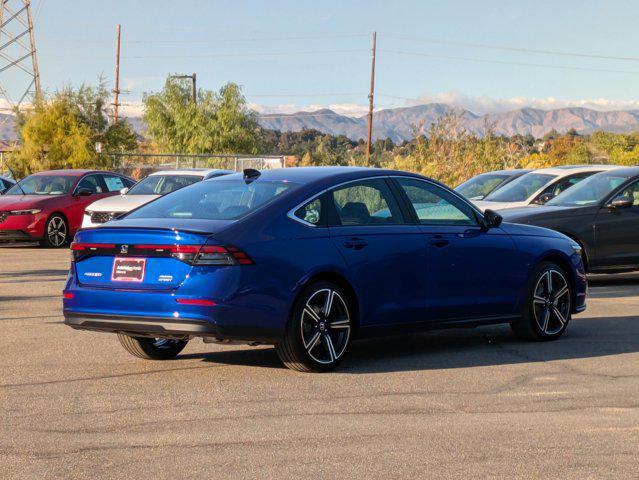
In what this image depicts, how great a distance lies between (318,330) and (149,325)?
130 cm

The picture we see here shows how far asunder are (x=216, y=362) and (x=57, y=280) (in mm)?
7797

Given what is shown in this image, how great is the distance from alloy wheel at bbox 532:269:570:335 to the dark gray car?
5027 millimetres

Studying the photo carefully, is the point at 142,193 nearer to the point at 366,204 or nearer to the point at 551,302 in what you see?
the point at 551,302

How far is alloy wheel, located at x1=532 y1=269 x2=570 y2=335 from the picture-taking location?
11.1 meters

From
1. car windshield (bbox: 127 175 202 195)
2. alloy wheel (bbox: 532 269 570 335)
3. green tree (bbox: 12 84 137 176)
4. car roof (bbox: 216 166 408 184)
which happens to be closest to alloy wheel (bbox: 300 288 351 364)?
car roof (bbox: 216 166 408 184)

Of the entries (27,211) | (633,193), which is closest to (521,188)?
(633,193)

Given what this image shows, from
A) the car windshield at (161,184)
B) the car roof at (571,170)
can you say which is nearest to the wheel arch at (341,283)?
the car roof at (571,170)

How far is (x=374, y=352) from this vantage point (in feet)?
34.4

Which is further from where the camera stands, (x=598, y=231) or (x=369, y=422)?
(x=598, y=231)

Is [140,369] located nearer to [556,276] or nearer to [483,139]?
[556,276]

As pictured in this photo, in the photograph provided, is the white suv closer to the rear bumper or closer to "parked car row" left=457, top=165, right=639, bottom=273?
"parked car row" left=457, top=165, right=639, bottom=273

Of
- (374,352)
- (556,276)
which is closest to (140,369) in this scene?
(374,352)

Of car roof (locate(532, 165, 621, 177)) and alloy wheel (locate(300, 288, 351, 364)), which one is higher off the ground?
car roof (locate(532, 165, 621, 177))

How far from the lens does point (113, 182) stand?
2717 cm
